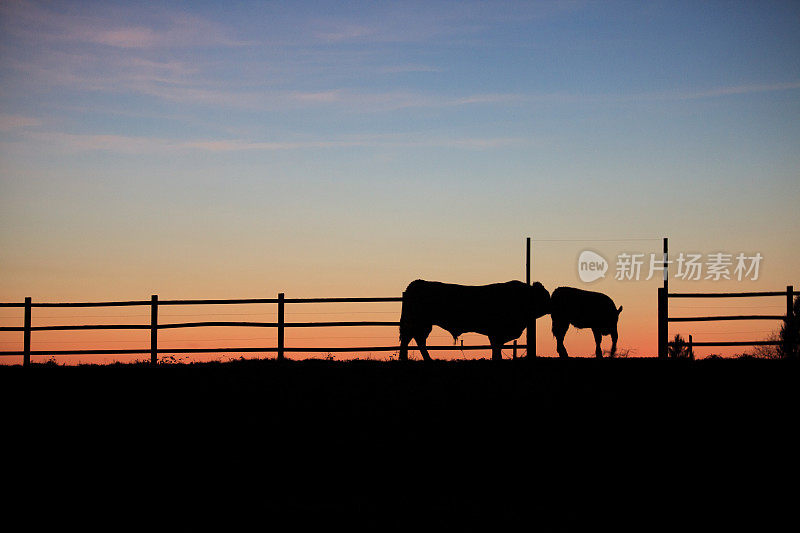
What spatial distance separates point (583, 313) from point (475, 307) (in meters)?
2.63

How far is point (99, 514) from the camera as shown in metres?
5.79

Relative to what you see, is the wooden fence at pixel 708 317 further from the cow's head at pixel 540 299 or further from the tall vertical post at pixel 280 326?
the tall vertical post at pixel 280 326

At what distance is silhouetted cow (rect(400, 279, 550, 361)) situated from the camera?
17281mm

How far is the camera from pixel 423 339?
16984 millimetres

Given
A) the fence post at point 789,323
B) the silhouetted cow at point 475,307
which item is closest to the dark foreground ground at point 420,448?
Answer: the silhouetted cow at point 475,307

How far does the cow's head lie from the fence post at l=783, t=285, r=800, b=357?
4.55 meters

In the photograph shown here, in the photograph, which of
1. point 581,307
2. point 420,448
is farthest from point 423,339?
point 420,448

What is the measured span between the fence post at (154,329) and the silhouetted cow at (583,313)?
308 inches

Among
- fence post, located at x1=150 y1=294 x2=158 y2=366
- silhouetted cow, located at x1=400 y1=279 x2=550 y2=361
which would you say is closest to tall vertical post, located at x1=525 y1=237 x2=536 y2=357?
silhouetted cow, located at x1=400 y1=279 x2=550 y2=361

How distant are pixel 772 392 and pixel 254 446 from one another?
596cm

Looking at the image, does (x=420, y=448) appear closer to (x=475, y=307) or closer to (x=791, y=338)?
(x=475, y=307)

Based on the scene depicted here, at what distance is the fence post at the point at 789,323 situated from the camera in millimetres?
16781

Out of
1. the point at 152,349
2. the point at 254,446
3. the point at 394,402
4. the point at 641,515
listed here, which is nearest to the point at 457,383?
the point at 394,402

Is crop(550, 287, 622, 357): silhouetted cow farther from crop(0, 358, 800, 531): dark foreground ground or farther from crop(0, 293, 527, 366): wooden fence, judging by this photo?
crop(0, 358, 800, 531): dark foreground ground
